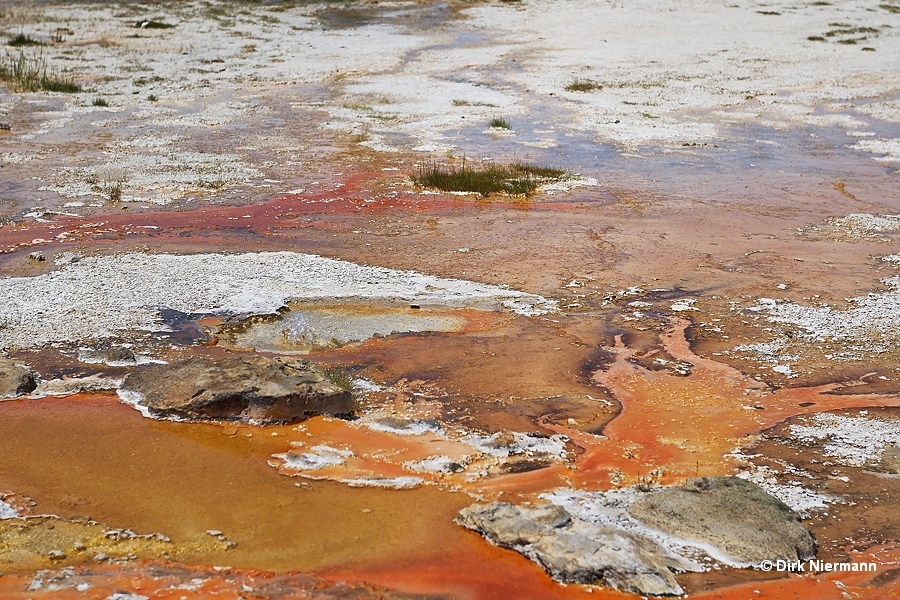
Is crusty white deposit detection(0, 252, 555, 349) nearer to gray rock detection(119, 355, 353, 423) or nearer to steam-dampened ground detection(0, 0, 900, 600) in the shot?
steam-dampened ground detection(0, 0, 900, 600)

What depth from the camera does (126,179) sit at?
10297mm

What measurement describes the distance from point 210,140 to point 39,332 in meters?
6.93

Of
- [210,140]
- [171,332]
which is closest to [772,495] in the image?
[171,332]

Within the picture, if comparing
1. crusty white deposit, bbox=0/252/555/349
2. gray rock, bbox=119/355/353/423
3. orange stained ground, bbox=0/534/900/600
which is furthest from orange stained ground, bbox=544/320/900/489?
crusty white deposit, bbox=0/252/555/349

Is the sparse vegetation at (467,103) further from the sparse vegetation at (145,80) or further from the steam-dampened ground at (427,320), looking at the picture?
the sparse vegetation at (145,80)

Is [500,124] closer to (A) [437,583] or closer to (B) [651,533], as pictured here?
(B) [651,533]

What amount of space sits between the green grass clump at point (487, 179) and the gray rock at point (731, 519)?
6333 mm

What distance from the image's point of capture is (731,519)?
158 inches

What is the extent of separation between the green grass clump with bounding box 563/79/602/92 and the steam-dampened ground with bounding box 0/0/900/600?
535 mm

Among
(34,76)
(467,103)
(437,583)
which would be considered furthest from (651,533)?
(34,76)

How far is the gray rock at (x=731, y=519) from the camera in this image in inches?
152

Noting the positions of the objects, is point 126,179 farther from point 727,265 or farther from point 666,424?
point 666,424

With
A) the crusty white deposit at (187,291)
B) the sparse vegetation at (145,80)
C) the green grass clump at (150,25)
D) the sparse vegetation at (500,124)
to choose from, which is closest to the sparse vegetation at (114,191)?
the crusty white deposit at (187,291)

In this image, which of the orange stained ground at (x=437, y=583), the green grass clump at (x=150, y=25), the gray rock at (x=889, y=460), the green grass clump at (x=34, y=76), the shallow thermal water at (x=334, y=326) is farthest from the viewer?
the green grass clump at (x=150, y=25)
